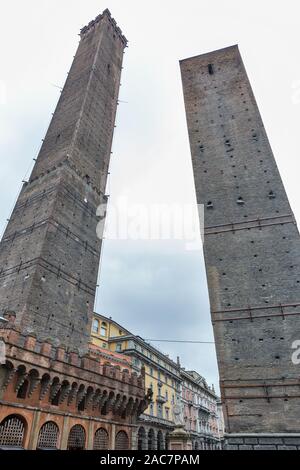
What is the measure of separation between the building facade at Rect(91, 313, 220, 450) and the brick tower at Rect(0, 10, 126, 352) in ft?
36.6

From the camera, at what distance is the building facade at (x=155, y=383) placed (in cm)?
3253

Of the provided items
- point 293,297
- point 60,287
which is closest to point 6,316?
point 60,287

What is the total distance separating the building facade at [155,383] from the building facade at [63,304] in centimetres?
277

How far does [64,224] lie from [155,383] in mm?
23697

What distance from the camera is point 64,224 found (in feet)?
73.0

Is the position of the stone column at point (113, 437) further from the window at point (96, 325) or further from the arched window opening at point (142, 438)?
the window at point (96, 325)

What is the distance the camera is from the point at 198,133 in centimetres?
2120

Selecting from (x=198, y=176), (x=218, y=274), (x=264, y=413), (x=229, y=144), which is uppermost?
(x=229, y=144)

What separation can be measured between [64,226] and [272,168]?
13.5 meters

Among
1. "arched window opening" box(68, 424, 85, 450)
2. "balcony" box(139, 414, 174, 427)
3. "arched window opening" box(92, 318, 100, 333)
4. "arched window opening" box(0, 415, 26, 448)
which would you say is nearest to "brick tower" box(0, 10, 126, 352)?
"arched window opening" box(0, 415, 26, 448)

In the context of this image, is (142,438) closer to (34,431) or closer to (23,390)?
(34,431)

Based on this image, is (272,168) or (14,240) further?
(14,240)

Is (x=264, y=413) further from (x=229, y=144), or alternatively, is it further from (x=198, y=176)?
(x=229, y=144)

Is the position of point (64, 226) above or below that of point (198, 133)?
below
